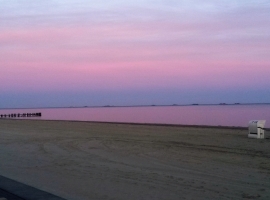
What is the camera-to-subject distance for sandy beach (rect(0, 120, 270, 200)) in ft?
29.6

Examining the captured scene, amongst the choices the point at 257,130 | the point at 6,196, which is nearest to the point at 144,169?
the point at 6,196

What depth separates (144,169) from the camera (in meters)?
11.9

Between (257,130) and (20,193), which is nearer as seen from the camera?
(20,193)

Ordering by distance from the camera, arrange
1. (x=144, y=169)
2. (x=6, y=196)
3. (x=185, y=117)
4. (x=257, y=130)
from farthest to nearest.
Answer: (x=185, y=117), (x=257, y=130), (x=144, y=169), (x=6, y=196)

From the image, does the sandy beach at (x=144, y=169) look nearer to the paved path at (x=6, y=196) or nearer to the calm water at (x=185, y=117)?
the paved path at (x=6, y=196)

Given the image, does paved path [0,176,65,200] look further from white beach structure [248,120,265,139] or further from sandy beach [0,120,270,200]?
white beach structure [248,120,265,139]

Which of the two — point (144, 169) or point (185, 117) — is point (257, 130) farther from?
point (185, 117)

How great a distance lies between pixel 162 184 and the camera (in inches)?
384

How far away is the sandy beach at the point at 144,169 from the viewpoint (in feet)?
29.6

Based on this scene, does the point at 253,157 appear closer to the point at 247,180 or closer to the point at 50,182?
the point at 247,180

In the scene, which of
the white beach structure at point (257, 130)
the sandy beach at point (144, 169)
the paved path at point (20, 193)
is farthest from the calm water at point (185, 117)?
the paved path at point (20, 193)

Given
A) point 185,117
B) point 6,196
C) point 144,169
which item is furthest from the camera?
point 185,117

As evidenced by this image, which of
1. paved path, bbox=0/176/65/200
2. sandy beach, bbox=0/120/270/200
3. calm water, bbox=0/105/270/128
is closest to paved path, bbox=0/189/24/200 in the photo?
paved path, bbox=0/176/65/200

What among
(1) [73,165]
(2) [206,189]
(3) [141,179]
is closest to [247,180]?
(2) [206,189]
